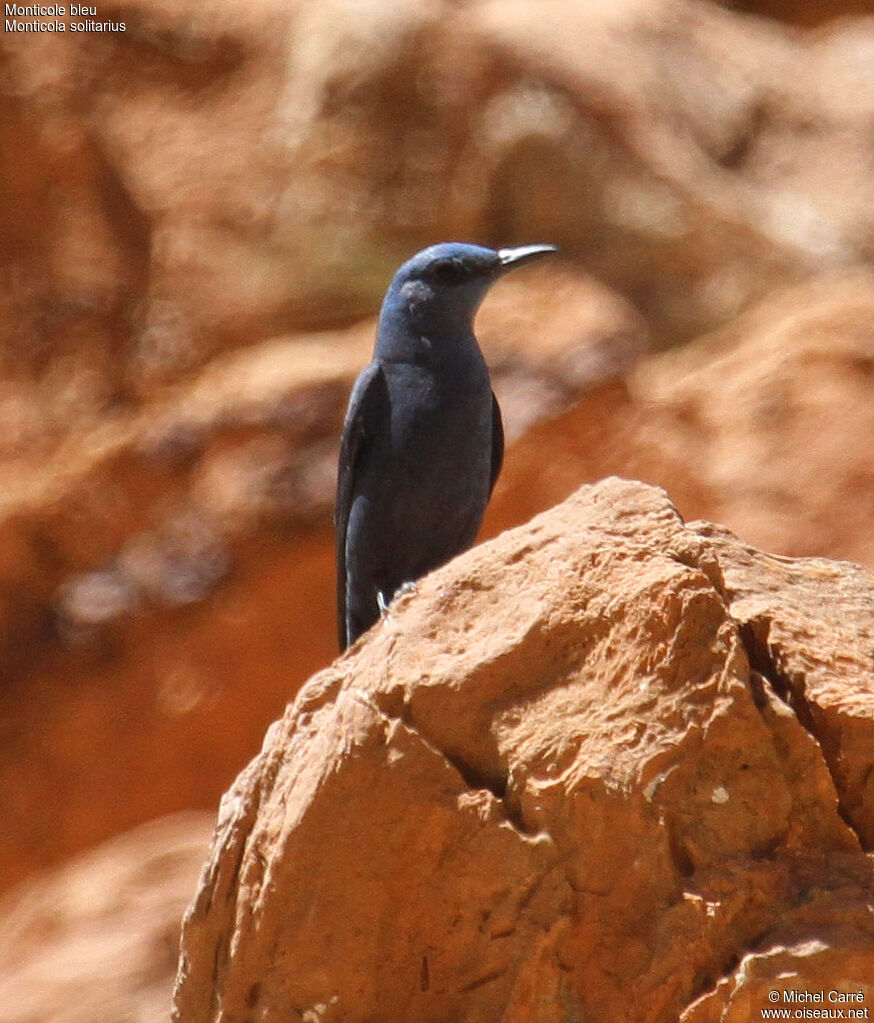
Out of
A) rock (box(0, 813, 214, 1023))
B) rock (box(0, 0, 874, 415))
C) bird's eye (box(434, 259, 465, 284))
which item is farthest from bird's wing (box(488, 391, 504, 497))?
rock (box(0, 813, 214, 1023))

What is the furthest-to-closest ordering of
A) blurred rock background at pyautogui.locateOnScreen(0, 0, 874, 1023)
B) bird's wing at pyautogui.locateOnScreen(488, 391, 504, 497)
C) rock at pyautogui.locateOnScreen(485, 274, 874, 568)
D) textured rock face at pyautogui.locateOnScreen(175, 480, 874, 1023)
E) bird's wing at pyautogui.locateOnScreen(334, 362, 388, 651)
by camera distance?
1. blurred rock background at pyautogui.locateOnScreen(0, 0, 874, 1023)
2. rock at pyautogui.locateOnScreen(485, 274, 874, 568)
3. bird's wing at pyautogui.locateOnScreen(488, 391, 504, 497)
4. bird's wing at pyautogui.locateOnScreen(334, 362, 388, 651)
5. textured rock face at pyautogui.locateOnScreen(175, 480, 874, 1023)

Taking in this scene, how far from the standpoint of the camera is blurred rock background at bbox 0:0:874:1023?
885cm

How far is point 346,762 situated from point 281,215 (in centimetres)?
604

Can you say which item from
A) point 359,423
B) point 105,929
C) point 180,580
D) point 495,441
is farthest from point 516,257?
point 105,929

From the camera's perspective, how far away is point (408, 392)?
544 cm

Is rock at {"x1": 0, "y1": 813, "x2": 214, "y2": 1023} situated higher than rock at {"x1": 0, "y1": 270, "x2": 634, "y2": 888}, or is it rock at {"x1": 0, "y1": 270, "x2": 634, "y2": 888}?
rock at {"x1": 0, "y1": 270, "x2": 634, "y2": 888}

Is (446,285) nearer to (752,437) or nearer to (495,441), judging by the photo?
(495,441)

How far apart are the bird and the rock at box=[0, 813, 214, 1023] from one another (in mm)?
3060

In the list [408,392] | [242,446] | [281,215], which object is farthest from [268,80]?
[408,392]

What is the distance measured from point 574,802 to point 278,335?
6153 millimetres

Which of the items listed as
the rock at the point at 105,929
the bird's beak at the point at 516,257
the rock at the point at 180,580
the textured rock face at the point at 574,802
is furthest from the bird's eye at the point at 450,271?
the rock at the point at 105,929

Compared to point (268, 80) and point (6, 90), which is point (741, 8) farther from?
point (6, 90)

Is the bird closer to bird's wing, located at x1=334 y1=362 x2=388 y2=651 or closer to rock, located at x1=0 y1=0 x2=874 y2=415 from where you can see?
bird's wing, located at x1=334 y1=362 x2=388 y2=651

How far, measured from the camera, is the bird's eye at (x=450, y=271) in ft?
18.8
